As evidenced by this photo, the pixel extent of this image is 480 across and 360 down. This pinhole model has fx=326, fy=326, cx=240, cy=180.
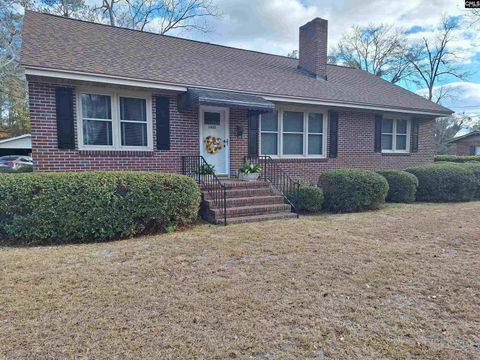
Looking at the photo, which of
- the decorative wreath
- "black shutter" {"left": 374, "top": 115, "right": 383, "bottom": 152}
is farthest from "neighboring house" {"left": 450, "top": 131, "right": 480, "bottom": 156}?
the decorative wreath

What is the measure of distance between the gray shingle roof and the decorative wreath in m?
1.48

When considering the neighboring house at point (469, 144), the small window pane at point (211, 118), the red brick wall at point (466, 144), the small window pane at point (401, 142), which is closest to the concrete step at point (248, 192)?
the small window pane at point (211, 118)

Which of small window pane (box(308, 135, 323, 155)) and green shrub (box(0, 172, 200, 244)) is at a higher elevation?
small window pane (box(308, 135, 323, 155))

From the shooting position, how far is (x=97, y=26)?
1095 centimetres

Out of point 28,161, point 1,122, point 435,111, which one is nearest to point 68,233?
point 435,111

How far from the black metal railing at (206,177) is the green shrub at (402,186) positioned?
19.2 feet

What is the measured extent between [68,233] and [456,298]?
5735 mm

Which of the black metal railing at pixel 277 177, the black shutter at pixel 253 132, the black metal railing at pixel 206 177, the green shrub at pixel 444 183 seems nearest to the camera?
the black metal railing at pixel 206 177

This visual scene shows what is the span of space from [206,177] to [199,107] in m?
2.05

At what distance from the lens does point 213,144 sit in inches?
380

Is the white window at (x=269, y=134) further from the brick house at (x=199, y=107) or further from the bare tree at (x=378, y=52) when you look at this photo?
the bare tree at (x=378, y=52)

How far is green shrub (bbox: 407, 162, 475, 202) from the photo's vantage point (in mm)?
10586

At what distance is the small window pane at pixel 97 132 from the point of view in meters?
8.09

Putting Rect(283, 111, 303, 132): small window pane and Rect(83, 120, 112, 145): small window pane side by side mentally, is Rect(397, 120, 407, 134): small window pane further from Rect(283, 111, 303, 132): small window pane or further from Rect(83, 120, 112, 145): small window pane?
Rect(83, 120, 112, 145): small window pane
